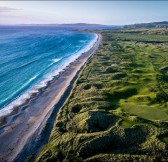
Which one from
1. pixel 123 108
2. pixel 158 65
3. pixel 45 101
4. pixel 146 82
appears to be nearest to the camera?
pixel 123 108

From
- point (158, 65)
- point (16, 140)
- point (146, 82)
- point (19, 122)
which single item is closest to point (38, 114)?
point (19, 122)

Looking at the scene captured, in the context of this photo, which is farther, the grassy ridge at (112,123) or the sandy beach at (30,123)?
the sandy beach at (30,123)

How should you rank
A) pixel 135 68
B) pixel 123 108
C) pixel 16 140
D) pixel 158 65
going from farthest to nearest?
pixel 158 65
pixel 135 68
pixel 123 108
pixel 16 140

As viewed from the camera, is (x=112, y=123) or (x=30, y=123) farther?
(x=30, y=123)

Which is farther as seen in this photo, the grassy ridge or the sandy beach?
the sandy beach

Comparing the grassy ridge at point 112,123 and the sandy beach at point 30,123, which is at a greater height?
the grassy ridge at point 112,123

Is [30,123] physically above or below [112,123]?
below

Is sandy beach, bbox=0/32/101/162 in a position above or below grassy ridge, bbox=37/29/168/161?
below

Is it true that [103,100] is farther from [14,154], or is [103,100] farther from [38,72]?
[38,72]
